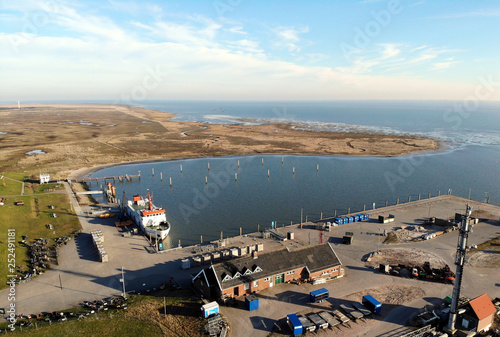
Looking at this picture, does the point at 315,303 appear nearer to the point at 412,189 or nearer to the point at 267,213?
the point at 267,213

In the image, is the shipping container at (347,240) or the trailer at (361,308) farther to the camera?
the shipping container at (347,240)

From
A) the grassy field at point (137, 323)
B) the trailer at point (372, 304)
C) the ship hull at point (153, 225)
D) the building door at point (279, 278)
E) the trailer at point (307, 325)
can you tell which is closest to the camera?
the grassy field at point (137, 323)

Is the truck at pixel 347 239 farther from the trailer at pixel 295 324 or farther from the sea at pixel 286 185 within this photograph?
the trailer at pixel 295 324

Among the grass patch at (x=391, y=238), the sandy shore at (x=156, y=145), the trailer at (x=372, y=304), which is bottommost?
the trailer at (x=372, y=304)

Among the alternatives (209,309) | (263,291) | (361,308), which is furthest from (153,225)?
(361,308)

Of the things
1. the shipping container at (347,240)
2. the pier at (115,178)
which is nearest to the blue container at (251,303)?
the shipping container at (347,240)

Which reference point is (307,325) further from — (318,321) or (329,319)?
(329,319)
